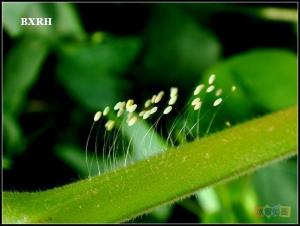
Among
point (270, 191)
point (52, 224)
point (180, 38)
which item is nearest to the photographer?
point (52, 224)

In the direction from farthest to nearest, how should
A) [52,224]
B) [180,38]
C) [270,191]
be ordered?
[180,38]
[270,191]
[52,224]

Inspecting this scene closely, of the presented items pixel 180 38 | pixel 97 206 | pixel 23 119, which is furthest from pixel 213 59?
pixel 97 206

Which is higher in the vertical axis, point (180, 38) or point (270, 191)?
point (180, 38)

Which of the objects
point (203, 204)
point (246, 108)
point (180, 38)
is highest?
point (180, 38)

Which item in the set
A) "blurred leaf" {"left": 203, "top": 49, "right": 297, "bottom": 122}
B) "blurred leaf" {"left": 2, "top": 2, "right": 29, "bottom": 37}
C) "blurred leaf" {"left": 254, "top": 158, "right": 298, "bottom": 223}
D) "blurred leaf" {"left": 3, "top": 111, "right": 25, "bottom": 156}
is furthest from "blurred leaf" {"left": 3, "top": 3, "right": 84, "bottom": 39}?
"blurred leaf" {"left": 254, "top": 158, "right": 298, "bottom": 223}

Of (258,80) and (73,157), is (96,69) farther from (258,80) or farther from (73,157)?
(258,80)

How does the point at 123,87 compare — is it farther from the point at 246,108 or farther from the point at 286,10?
the point at 286,10

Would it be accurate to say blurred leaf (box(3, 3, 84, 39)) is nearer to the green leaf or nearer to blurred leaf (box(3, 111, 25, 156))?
blurred leaf (box(3, 111, 25, 156))

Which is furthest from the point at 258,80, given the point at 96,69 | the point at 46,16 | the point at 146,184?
the point at 146,184
